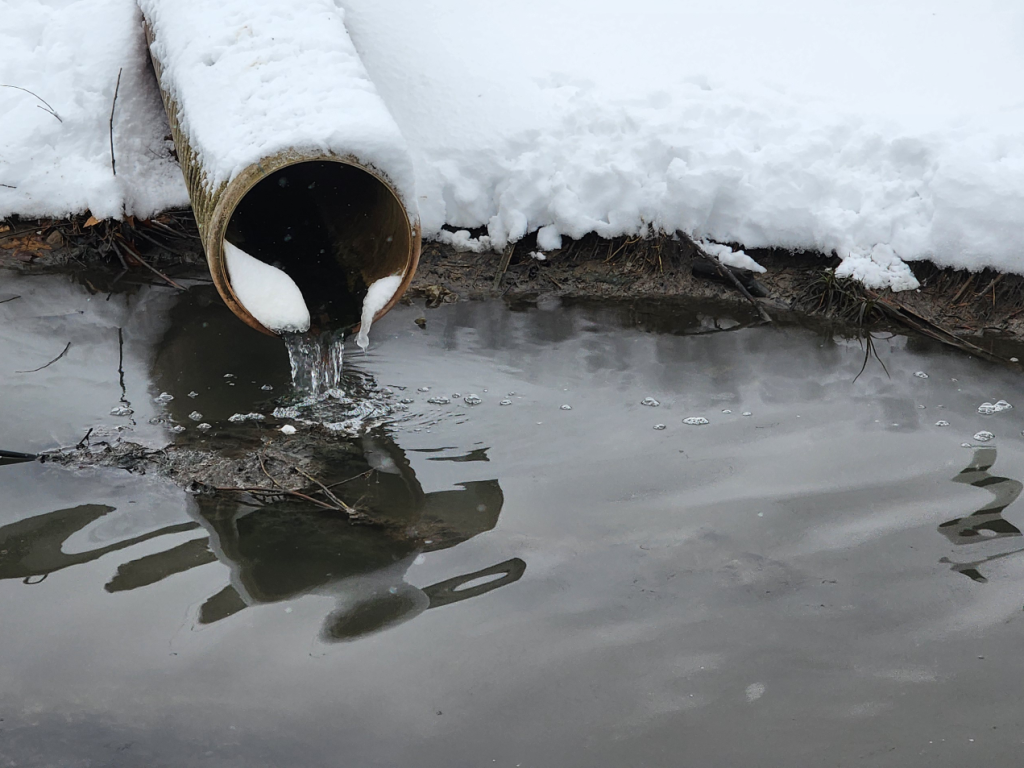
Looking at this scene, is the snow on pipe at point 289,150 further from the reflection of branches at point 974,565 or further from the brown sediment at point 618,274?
the reflection of branches at point 974,565

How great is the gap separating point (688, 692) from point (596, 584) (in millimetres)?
539

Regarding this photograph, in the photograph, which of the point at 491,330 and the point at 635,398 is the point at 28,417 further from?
the point at 635,398

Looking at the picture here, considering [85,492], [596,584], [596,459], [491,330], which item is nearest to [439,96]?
[491,330]

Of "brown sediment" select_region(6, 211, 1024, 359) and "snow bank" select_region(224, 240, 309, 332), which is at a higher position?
"snow bank" select_region(224, 240, 309, 332)

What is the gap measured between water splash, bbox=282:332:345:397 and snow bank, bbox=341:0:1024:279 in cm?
162

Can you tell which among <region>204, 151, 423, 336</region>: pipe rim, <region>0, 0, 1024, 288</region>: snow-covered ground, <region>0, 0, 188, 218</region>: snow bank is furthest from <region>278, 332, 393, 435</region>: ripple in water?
<region>0, 0, 188, 218</region>: snow bank

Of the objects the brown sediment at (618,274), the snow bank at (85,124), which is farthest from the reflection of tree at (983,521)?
the snow bank at (85,124)

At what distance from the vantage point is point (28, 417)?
3.90 metres

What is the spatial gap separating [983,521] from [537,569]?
1.68m

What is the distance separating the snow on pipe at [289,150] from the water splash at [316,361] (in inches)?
3.2

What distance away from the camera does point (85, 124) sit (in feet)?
19.1

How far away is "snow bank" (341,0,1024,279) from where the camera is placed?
16.7 ft

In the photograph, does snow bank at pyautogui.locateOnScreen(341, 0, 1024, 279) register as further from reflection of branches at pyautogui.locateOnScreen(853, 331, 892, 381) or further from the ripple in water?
the ripple in water

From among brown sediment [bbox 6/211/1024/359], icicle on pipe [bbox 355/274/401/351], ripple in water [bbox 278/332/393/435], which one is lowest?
ripple in water [bbox 278/332/393/435]
